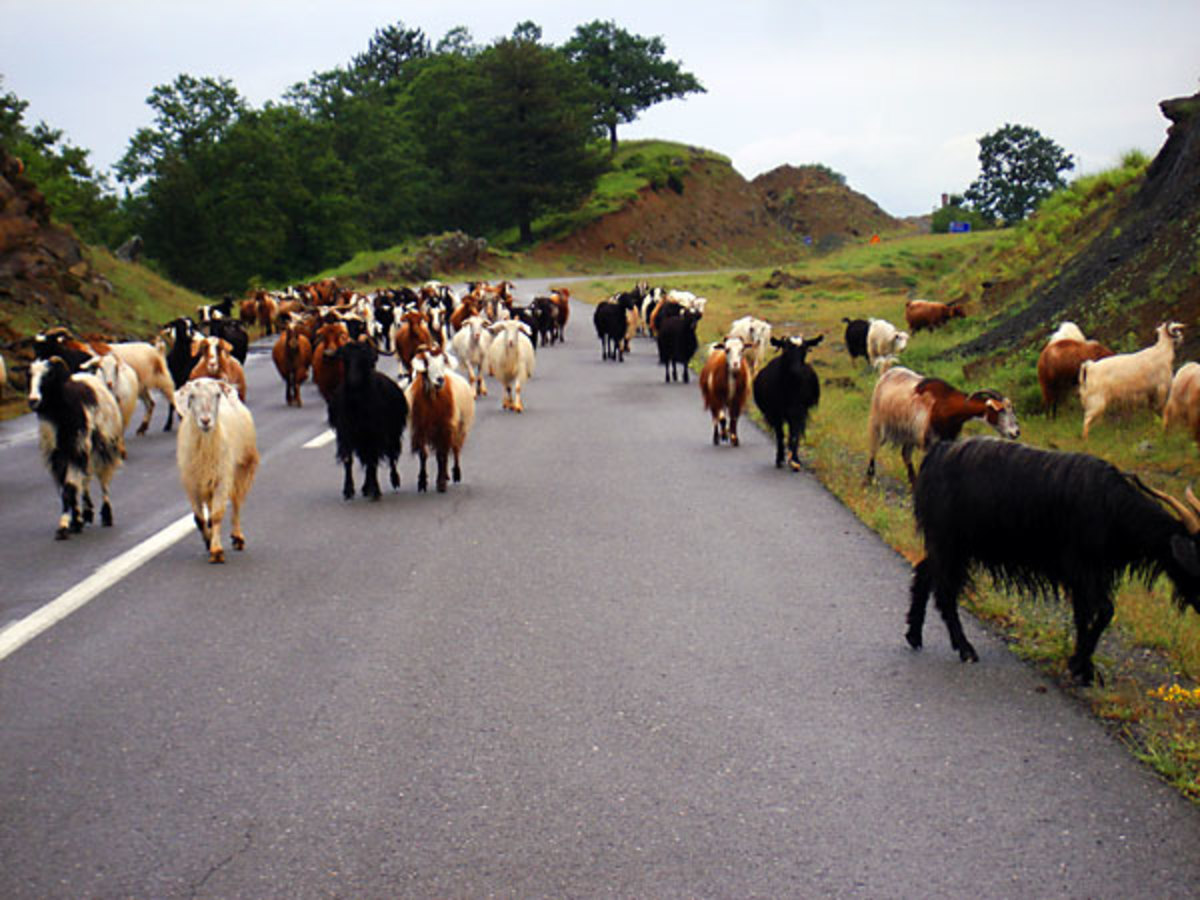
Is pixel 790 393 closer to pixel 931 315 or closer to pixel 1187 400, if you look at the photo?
pixel 1187 400

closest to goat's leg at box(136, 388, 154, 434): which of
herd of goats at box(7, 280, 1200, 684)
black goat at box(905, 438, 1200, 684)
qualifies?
herd of goats at box(7, 280, 1200, 684)

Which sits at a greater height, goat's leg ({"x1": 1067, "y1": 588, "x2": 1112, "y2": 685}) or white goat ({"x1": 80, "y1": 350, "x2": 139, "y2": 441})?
white goat ({"x1": 80, "y1": 350, "x2": 139, "y2": 441})

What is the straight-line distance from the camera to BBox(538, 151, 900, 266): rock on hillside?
95500 millimetres

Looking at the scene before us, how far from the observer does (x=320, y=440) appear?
16.2m

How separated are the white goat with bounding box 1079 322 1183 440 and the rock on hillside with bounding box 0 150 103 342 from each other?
2254 cm

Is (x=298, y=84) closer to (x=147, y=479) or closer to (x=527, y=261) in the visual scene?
(x=527, y=261)

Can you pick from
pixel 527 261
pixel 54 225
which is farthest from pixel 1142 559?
pixel 527 261

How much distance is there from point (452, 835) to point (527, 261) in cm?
8102

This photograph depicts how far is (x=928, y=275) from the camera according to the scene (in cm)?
5934

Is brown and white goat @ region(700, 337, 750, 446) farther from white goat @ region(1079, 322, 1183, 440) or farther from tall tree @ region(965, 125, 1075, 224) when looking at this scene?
tall tree @ region(965, 125, 1075, 224)

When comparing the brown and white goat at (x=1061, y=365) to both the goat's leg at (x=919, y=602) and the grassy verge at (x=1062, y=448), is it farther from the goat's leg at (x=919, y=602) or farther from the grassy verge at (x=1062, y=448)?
the goat's leg at (x=919, y=602)

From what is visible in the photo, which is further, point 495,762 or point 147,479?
point 147,479

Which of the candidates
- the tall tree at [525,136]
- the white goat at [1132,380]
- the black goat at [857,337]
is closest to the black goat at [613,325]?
the black goat at [857,337]

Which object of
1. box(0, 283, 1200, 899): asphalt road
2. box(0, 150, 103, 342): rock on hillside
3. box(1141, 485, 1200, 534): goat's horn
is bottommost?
box(0, 283, 1200, 899): asphalt road
